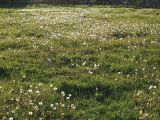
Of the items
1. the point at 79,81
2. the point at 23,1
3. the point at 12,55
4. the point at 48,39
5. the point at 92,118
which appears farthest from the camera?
the point at 23,1

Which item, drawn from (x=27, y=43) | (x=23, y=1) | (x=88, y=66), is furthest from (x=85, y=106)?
(x=23, y=1)

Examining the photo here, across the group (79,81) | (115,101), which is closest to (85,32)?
(79,81)

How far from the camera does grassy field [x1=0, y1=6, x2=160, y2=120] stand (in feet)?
34.6

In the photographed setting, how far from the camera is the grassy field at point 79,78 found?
10.5 m

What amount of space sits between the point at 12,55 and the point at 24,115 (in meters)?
6.44

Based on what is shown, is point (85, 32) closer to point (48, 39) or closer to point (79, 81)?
point (48, 39)

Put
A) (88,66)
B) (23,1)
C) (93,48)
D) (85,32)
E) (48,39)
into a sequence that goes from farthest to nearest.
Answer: (23,1)
(85,32)
(48,39)
(93,48)
(88,66)

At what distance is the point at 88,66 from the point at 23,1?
91316 mm

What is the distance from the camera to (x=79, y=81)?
12.8m

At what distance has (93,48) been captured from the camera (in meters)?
17.9

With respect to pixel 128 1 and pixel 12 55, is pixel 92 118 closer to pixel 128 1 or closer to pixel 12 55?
pixel 12 55

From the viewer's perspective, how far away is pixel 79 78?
1317 centimetres

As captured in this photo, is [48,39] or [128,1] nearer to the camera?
[48,39]

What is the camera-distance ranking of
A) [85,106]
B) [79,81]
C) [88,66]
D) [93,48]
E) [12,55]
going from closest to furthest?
[85,106]
[79,81]
[88,66]
[12,55]
[93,48]
